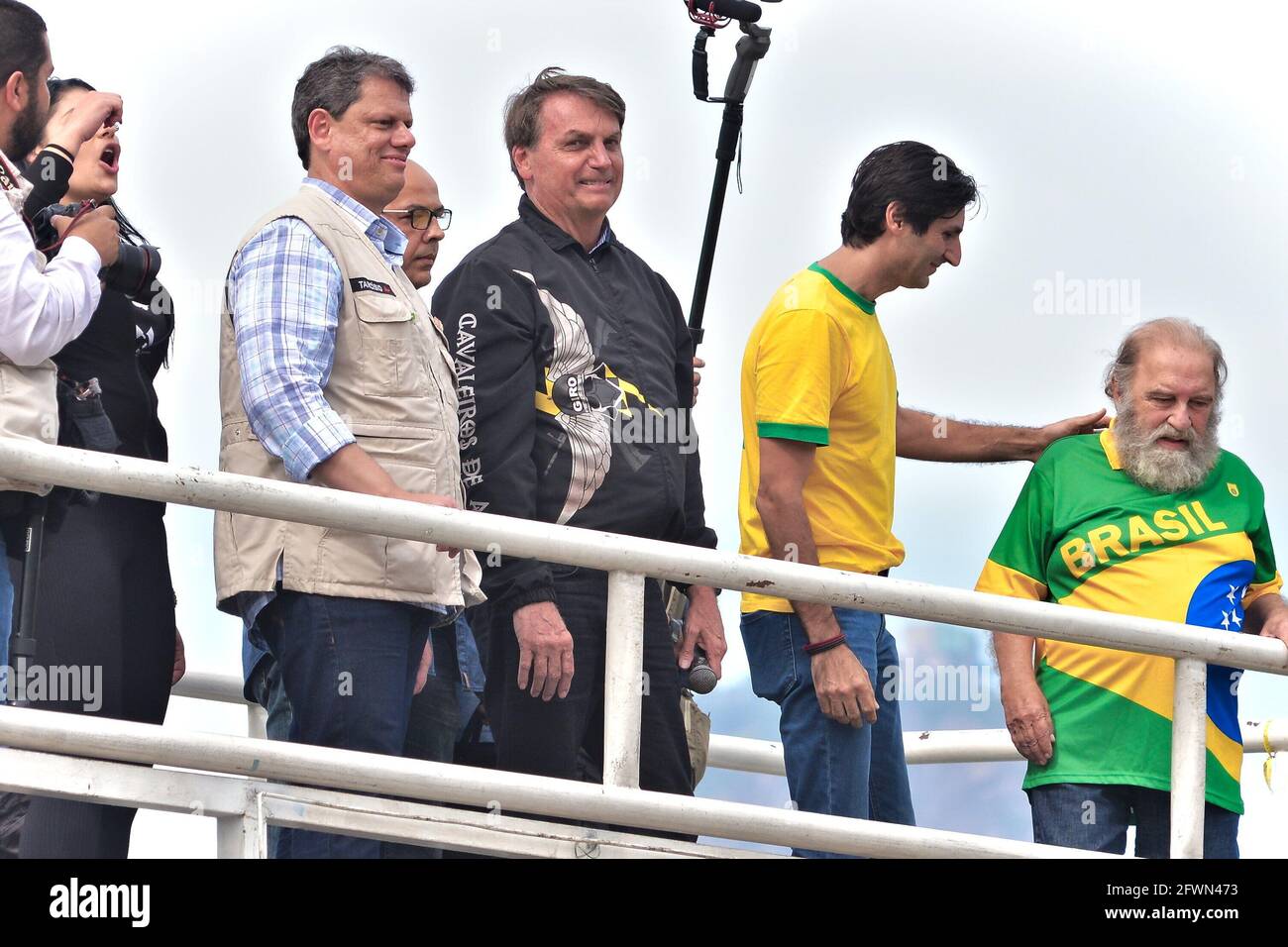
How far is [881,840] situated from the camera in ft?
14.7

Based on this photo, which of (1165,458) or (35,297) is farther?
(1165,458)

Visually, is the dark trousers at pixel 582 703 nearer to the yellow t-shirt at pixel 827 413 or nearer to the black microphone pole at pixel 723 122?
the yellow t-shirt at pixel 827 413

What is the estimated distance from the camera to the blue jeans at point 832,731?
4.93 meters

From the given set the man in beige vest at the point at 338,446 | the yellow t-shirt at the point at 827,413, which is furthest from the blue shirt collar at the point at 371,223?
the yellow t-shirt at the point at 827,413

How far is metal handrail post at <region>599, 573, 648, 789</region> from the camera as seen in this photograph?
14.0ft

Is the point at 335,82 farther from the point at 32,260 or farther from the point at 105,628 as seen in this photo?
the point at 105,628

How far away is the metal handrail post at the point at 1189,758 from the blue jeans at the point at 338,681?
1.92 metres

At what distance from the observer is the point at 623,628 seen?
4305mm

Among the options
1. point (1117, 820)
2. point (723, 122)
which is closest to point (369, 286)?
point (723, 122)

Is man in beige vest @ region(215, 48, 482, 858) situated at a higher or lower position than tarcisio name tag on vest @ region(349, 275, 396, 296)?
lower

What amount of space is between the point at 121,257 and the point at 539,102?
1.37m

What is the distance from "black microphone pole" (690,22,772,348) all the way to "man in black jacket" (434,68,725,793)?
0.76 meters

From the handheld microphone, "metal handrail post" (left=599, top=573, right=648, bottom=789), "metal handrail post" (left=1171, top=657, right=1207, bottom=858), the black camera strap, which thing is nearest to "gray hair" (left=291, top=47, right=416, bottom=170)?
the black camera strap

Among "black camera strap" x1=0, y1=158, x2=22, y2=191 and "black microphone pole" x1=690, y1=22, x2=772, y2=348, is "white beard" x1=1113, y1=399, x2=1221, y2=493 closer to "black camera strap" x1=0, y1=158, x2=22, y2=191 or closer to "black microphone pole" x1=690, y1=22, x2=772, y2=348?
"black microphone pole" x1=690, y1=22, x2=772, y2=348
